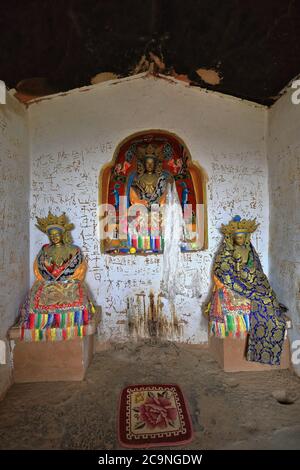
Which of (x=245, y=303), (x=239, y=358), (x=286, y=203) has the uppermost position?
(x=286, y=203)

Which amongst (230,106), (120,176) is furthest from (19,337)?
(230,106)

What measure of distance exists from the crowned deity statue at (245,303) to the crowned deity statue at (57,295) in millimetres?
1628

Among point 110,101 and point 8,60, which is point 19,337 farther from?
point 110,101

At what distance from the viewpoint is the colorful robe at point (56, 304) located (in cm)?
311

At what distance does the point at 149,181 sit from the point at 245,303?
225cm

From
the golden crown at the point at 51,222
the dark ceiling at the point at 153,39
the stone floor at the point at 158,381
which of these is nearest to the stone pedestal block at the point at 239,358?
the stone floor at the point at 158,381

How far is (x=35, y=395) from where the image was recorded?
9.51ft

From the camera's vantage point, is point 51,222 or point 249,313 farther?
point 51,222

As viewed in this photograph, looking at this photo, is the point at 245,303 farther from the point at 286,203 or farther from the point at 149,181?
the point at 149,181

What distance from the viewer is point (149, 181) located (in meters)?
4.27

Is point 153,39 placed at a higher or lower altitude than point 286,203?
higher

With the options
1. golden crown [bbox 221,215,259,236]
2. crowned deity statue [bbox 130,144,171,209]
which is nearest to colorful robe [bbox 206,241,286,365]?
golden crown [bbox 221,215,259,236]

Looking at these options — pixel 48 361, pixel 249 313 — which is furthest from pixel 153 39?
pixel 48 361

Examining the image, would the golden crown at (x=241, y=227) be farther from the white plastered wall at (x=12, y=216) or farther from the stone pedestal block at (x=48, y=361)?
the white plastered wall at (x=12, y=216)
